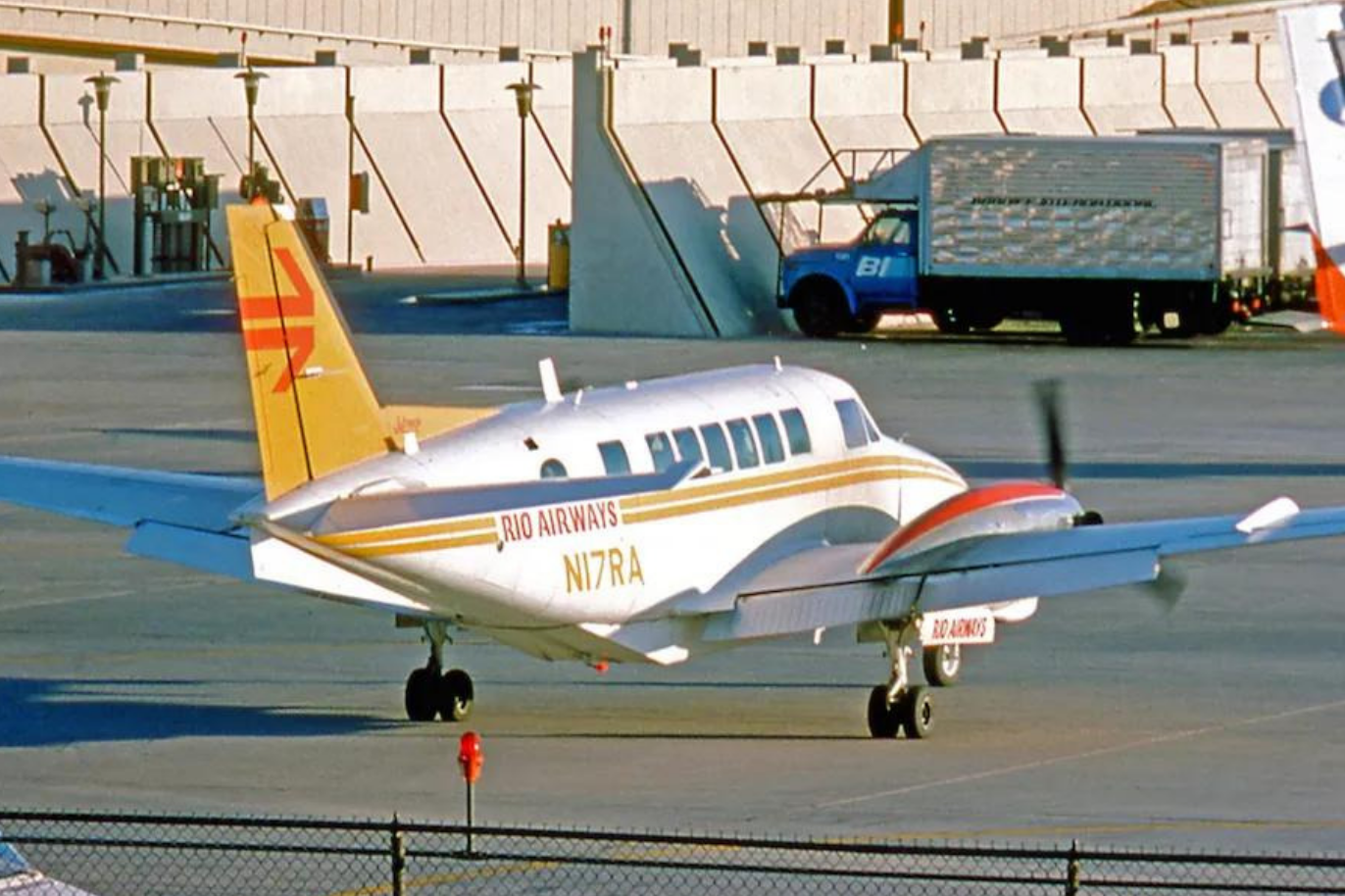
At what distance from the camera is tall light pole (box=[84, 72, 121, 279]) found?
232 ft

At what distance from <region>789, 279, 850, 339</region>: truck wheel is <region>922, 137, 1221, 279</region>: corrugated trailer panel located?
2.01 metres

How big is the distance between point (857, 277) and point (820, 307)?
937 mm

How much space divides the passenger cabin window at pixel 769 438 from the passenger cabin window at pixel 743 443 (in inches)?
4.3

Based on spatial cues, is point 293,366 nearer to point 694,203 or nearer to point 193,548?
point 193,548

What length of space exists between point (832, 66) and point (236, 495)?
54891 millimetres

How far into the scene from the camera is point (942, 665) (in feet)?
85.5

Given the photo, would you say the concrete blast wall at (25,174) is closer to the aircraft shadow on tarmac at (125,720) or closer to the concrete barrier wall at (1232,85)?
the concrete barrier wall at (1232,85)

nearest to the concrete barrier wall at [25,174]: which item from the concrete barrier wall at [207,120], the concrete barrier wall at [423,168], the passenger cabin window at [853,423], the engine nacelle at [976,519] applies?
the concrete barrier wall at [207,120]

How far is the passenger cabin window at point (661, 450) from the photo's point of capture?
78.0 ft

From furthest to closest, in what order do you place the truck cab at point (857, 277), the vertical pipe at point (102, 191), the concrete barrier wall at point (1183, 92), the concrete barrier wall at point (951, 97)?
the concrete barrier wall at point (1183, 92) < the concrete barrier wall at point (951, 97) < the vertical pipe at point (102, 191) < the truck cab at point (857, 277)

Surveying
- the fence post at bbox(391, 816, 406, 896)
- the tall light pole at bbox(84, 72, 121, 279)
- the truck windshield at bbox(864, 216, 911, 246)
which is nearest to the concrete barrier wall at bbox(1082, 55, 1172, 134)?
the truck windshield at bbox(864, 216, 911, 246)

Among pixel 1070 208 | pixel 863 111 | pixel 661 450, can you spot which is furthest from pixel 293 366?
pixel 863 111

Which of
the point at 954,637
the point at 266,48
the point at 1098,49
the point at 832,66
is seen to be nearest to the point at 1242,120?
the point at 1098,49

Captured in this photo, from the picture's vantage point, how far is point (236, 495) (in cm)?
2388
